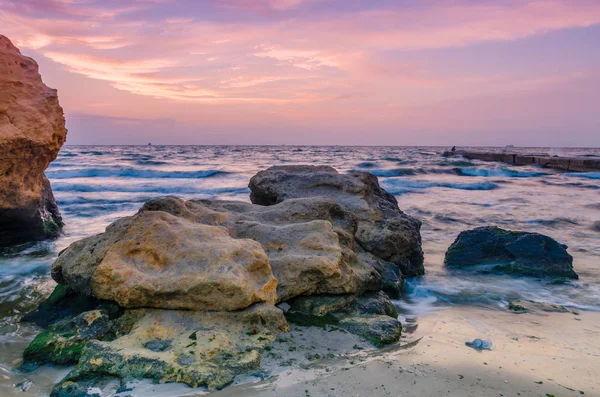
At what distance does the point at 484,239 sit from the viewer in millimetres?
6012

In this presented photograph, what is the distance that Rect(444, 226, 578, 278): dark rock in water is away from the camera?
5.36 meters

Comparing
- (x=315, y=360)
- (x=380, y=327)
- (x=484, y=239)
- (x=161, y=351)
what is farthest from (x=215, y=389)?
(x=484, y=239)

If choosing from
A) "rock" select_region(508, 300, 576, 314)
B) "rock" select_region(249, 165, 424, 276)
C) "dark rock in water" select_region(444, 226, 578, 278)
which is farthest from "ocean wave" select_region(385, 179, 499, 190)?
"rock" select_region(508, 300, 576, 314)

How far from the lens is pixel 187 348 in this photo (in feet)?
8.62

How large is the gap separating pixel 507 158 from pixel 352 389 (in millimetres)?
35687

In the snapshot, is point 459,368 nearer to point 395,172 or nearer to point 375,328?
point 375,328

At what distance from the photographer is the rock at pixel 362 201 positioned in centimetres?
492

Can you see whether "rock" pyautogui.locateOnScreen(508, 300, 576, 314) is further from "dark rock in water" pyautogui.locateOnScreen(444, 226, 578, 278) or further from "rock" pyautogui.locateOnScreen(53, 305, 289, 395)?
"rock" pyautogui.locateOnScreen(53, 305, 289, 395)

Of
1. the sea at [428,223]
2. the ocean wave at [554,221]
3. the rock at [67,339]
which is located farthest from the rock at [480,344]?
the ocean wave at [554,221]

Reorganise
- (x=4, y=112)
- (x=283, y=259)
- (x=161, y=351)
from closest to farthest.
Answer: (x=161, y=351), (x=283, y=259), (x=4, y=112)

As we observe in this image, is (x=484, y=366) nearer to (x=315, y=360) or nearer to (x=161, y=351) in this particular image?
(x=315, y=360)

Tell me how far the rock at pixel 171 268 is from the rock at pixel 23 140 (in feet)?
9.53

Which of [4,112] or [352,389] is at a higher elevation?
[4,112]

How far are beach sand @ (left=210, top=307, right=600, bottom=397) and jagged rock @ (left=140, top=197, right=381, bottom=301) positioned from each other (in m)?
0.44
